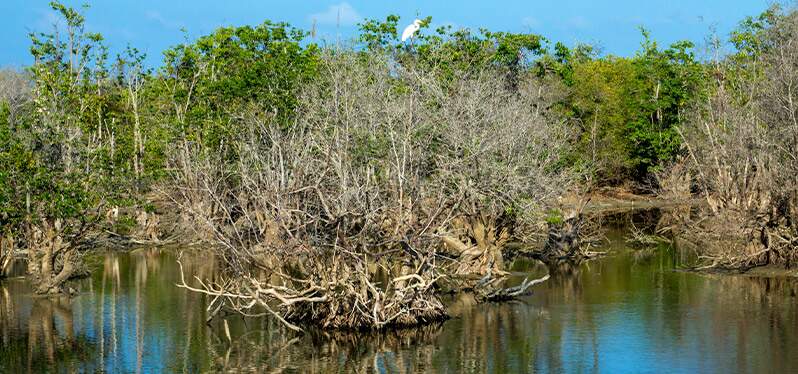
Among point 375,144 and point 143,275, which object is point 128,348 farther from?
point 143,275

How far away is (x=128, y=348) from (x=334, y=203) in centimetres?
796

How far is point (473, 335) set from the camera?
3578 centimetres

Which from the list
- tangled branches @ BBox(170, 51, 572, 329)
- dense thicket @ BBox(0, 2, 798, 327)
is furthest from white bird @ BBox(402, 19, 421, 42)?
tangled branches @ BBox(170, 51, 572, 329)

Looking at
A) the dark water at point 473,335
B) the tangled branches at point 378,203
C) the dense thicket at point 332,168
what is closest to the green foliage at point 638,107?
the dense thicket at point 332,168

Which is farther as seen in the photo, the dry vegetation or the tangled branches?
the dry vegetation

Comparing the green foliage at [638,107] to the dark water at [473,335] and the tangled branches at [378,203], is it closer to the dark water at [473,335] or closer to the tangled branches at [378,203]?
the tangled branches at [378,203]

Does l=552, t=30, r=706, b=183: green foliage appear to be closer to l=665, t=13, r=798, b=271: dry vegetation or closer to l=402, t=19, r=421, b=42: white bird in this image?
l=402, t=19, r=421, b=42: white bird

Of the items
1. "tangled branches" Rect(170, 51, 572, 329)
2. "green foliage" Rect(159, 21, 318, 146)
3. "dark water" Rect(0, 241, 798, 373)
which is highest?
"green foliage" Rect(159, 21, 318, 146)

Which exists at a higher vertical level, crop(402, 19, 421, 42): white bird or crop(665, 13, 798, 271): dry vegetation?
crop(402, 19, 421, 42): white bird

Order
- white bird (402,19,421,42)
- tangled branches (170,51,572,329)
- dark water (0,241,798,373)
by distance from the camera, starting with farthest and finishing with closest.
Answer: white bird (402,19,421,42) < tangled branches (170,51,572,329) < dark water (0,241,798,373)

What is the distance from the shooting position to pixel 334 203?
35.6 m

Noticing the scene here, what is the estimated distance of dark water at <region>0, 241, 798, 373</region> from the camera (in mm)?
31625

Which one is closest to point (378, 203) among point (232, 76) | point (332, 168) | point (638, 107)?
point (332, 168)

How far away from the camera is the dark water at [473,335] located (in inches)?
1245
